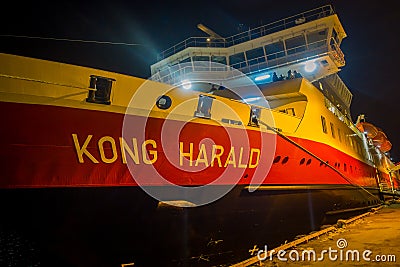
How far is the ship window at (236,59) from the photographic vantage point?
15.5m

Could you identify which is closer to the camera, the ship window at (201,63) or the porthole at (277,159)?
the porthole at (277,159)

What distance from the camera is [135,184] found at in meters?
4.40

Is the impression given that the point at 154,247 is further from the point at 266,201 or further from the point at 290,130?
the point at 290,130

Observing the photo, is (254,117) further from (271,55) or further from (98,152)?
(271,55)

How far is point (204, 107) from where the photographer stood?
543 cm

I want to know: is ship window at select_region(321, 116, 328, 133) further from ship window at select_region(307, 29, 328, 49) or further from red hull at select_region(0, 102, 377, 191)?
ship window at select_region(307, 29, 328, 49)

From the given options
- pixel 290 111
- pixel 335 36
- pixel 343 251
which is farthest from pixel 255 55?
pixel 343 251

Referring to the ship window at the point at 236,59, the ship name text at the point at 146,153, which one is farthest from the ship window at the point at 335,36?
the ship name text at the point at 146,153

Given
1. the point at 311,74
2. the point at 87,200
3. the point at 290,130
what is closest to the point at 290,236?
the point at 290,130

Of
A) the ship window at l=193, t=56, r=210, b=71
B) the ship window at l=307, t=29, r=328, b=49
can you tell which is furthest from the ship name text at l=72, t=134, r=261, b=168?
the ship window at l=193, t=56, r=210, b=71

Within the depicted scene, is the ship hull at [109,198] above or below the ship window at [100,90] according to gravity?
below

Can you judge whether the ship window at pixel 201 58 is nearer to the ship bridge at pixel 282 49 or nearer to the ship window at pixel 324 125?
the ship bridge at pixel 282 49

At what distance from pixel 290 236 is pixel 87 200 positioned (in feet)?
A: 16.8

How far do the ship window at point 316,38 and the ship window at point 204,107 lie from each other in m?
10.0
